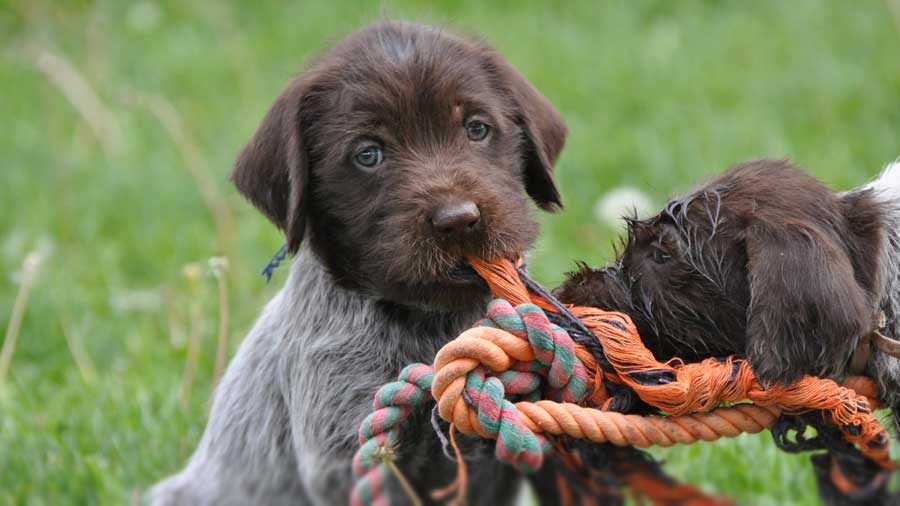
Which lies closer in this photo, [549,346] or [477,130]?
[549,346]

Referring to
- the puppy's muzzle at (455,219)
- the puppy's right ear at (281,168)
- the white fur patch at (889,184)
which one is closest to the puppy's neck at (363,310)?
the puppy's right ear at (281,168)

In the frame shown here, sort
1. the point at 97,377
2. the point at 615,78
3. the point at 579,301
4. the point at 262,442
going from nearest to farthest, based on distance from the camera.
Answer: the point at 579,301 < the point at 262,442 < the point at 97,377 < the point at 615,78

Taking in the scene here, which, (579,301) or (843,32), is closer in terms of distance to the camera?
(579,301)

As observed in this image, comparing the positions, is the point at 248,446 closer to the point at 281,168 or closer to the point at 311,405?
the point at 311,405

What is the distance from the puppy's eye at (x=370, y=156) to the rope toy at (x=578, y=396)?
0.84m

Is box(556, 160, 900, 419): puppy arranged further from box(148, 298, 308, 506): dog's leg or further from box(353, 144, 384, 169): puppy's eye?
box(148, 298, 308, 506): dog's leg

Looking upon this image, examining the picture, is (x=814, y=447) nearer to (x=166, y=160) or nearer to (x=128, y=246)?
(x=128, y=246)

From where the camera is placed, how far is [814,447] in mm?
3484

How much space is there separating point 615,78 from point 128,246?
12.7 feet

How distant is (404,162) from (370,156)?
0.17 metres

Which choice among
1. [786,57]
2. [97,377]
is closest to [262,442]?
[97,377]

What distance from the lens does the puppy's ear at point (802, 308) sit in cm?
335

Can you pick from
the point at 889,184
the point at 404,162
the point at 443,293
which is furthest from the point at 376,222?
the point at 889,184

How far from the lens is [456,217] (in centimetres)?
386
